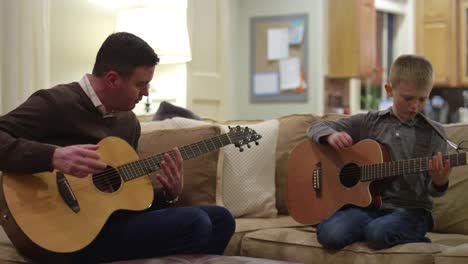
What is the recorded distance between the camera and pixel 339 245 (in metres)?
2.15

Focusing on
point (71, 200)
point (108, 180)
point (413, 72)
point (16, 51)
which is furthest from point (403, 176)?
point (16, 51)

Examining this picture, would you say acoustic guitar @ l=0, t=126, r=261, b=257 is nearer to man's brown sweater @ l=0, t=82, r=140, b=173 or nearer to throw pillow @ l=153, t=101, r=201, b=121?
man's brown sweater @ l=0, t=82, r=140, b=173

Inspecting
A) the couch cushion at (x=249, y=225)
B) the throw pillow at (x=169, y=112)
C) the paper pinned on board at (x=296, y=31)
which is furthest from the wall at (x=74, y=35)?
the paper pinned on board at (x=296, y=31)

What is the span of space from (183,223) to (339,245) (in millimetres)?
512

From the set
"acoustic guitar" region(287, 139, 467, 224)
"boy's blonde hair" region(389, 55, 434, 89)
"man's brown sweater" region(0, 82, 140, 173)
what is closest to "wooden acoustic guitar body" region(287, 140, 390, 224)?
"acoustic guitar" region(287, 139, 467, 224)

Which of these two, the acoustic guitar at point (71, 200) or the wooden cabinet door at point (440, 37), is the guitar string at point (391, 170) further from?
the wooden cabinet door at point (440, 37)

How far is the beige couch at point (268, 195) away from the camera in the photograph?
2227 millimetres

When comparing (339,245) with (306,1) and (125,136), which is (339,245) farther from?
(306,1)

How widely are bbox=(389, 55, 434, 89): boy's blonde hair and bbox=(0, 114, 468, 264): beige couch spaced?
14.3 inches

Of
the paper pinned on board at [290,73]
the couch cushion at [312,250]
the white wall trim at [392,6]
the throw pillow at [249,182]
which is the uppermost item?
the white wall trim at [392,6]

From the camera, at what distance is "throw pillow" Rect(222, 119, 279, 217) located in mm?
2684

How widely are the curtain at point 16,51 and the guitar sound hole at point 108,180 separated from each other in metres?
1.68

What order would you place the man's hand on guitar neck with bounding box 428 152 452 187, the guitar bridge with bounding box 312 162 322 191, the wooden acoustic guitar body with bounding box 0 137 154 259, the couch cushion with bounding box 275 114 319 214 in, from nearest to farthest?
the wooden acoustic guitar body with bounding box 0 137 154 259
the man's hand on guitar neck with bounding box 428 152 452 187
the guitar bridge with bounding box 312 162 322 191
the couch cushion with bounding box 275 114 319 214

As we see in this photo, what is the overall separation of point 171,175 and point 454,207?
1.06 metres
